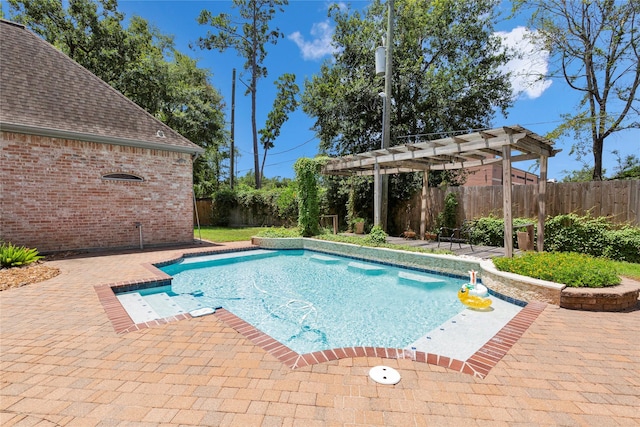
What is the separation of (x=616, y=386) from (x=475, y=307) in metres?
2.19

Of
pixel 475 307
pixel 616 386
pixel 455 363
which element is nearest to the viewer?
pixel 616 386

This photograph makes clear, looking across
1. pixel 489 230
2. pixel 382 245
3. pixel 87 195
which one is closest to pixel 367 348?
pixel 382 245

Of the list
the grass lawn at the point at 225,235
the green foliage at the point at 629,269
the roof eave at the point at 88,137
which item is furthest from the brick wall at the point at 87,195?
the green foliage at the point at 629,269

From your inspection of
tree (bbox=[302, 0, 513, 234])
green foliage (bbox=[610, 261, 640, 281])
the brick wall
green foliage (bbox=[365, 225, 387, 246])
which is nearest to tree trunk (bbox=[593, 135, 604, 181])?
tree (bbox=[302, 0, 513, 234])

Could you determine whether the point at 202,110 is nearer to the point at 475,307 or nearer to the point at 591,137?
the point at 475,307

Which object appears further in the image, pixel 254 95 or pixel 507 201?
pixel 254 95

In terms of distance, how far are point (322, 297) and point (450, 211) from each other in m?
7.32

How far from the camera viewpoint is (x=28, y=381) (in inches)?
93.4

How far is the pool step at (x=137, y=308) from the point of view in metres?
4.13

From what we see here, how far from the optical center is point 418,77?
44.0 feet

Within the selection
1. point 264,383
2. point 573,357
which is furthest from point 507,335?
point 264,383

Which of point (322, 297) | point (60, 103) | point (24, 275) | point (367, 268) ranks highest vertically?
point (60, 103)

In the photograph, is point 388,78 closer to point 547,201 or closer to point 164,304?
point 547,201

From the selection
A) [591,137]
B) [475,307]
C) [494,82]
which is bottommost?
[475,307]
